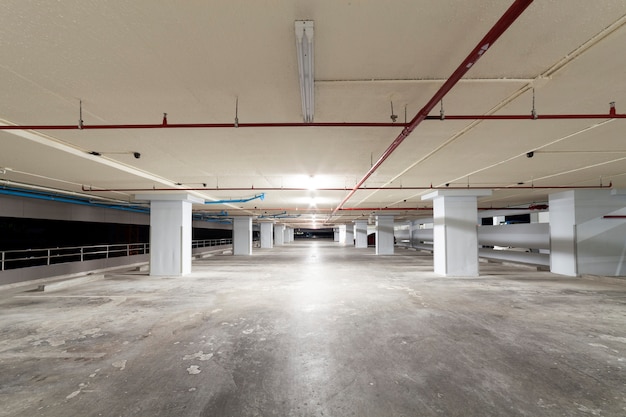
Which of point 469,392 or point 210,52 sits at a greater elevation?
point 210,52

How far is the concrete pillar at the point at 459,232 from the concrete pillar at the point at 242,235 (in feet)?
47.3

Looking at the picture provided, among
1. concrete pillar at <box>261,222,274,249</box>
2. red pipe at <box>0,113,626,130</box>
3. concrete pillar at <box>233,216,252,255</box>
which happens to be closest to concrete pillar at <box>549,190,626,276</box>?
red pipe at <box>0,113,626,130</box>

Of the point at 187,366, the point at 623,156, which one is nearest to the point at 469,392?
the point at 187,366

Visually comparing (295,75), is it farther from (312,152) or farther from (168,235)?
(168,235)

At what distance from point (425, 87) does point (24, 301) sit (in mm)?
9473

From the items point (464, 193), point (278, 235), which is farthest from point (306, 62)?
point (278, 235)

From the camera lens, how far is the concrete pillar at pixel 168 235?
37.2 ft

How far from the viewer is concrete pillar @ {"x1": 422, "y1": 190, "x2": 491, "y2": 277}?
1093 centimetres

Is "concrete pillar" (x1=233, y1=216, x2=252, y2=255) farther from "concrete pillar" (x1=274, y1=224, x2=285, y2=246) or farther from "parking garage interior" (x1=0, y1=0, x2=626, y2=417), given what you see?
"concrete pillar" (x1=274, y1=224, x2=285, y2=246)

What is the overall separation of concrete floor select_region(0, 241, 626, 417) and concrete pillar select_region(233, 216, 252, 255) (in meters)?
14.4

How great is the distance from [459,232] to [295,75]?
999 cm

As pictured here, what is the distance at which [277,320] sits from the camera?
546 centimetres

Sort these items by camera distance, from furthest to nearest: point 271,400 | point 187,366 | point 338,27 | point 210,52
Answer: point 187,366 < point 271,400 < point 210,52 < point 338,27

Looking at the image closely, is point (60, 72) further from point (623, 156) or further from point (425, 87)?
point (623, 156)
